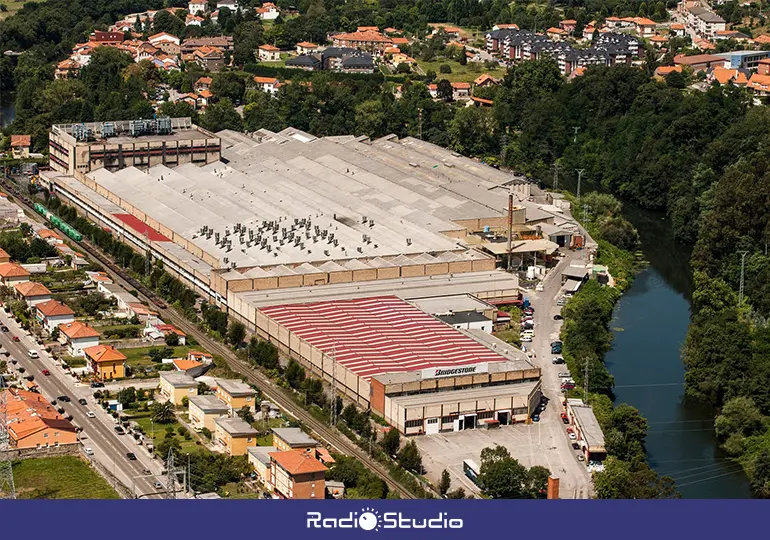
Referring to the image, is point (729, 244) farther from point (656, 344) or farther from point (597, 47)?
point (597, 47)

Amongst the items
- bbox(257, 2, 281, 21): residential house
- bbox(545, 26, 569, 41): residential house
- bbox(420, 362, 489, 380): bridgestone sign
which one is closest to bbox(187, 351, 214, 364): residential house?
bbox(420, 362, 489, 380): bridgestone sign

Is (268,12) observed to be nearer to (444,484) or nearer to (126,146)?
(126,146)

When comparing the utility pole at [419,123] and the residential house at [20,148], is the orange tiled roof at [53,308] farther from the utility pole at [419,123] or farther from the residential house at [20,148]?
the utility pole at [419,123]

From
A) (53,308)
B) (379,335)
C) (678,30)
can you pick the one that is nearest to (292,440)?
(379,335)

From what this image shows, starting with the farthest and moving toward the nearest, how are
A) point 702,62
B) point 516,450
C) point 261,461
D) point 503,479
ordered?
1. point 702,62
2. point 516,450
3. point 261,461
4. point 503,479

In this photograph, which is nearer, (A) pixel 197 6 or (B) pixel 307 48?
(B) pixel 307 48

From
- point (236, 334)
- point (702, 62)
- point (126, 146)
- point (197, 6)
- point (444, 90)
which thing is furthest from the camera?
point (197, 6)

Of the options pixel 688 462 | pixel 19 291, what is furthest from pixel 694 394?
pixel 19 291
